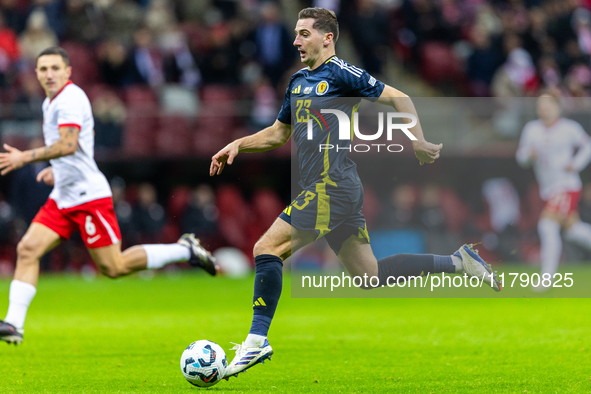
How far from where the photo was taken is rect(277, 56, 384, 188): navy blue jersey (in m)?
6.52

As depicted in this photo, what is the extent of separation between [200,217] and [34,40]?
199 inches


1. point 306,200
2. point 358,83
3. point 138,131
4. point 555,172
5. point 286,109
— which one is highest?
point 138,131

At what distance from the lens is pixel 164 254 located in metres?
8.91

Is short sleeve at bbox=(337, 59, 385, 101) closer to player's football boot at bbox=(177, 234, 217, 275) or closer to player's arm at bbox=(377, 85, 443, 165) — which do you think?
player's arm at bbox=(377, 85, 443, 165)

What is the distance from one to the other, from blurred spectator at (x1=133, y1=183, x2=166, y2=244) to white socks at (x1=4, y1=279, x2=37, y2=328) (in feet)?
29.7

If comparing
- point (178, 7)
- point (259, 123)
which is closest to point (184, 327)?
point (259, 123)

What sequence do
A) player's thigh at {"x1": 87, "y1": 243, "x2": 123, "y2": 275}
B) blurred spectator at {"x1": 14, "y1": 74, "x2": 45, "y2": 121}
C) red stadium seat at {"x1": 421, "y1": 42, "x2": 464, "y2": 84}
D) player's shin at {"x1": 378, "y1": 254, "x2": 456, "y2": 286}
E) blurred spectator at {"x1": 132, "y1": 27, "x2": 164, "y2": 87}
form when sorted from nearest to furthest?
player's shin at {"x1": 378, "y1": 254, "x2": 456, "y2": 286}, player's thigh at {"x1": 87, "y1": 243, "x2": 123, "y2": 275}, blurred spectator at {"x1": 14, "y1": 74, "x2": 45, "y2": 121}, blurred spectator at {"x1": 132, "y1": 27, "x2": 164, "y2": 87}, red stadium seat at {"x1": 421, "y1": 42, "x2": 464, "y2": 84}

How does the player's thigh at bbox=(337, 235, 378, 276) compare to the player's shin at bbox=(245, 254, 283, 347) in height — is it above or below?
above

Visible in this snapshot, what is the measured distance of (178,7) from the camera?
66.2 ft

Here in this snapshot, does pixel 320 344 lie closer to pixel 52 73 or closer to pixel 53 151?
pixel 53 151

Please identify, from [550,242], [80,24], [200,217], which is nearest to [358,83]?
[550,242]

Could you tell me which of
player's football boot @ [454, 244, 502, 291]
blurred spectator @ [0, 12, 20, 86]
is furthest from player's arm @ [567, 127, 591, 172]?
blurred spectator @ [0, 12, 20, 86]

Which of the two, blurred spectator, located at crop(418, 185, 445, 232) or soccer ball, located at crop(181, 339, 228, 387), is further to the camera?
blurred spectator, located at crop(418, 185, 445, 232)

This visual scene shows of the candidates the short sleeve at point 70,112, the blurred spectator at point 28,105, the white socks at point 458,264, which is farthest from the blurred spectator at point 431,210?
the short sleeve at point 70,112
